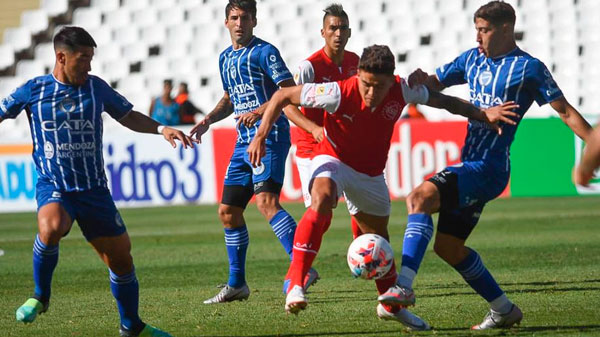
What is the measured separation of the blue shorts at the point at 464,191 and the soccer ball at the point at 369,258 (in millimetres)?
444

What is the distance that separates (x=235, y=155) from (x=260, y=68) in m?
0.78

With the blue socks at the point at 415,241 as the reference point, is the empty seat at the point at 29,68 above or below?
below

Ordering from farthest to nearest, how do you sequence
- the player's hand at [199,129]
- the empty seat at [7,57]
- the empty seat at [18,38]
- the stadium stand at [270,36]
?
the empty seat at [18,38] → the empty seat at [7,57] → the stadium stand at [270,36] → the player's hand at [199,129]

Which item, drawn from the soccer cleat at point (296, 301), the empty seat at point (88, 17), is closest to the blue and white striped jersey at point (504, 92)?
the soccer cleat at point (296, 301)

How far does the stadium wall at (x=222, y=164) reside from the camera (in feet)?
57.7

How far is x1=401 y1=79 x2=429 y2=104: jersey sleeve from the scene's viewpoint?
21.1ft

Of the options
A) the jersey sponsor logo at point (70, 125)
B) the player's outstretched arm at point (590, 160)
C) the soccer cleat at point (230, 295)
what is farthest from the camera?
the soccer cleat at point (230, 295)

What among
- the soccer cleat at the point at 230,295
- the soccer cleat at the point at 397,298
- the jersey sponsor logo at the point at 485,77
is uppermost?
the jersey sponsor logo at the point at 485,77

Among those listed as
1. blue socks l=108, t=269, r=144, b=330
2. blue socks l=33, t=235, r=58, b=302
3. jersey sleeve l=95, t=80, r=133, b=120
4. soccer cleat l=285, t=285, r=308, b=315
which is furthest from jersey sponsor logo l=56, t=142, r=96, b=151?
soccer cleat l=285, t=285, r=308, b=315

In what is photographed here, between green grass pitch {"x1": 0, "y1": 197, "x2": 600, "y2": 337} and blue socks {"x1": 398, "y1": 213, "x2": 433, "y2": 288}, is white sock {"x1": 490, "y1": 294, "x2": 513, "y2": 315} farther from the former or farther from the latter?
blue socks {"x1": 398, "y1": 213, "x2": 433, "y2": 288}

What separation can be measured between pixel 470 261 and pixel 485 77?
125cm

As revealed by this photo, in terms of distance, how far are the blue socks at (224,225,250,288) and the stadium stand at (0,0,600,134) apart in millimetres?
13929

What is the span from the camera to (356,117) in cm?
641

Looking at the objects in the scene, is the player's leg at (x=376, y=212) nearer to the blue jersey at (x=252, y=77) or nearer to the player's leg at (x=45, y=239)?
the player's leg at (x=45, y=239)
